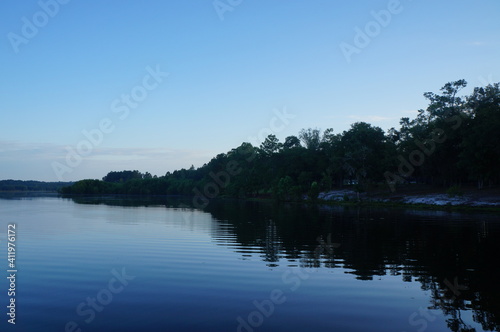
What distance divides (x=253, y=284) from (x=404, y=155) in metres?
76.7

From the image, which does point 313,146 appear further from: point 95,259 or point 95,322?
point 95,322

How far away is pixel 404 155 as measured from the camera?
85062mm

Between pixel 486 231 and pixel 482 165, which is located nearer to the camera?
pixel 486 231

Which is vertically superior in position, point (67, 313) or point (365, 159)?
point (365, 159)

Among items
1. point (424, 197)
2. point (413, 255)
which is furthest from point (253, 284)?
point (424, 197)

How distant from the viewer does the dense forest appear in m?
66.1

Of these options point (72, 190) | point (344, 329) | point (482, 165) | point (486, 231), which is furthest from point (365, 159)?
point (72, 190)

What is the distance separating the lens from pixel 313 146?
135 meters

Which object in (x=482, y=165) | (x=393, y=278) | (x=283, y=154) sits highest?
(x=283, y=154)

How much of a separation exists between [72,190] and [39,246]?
185m

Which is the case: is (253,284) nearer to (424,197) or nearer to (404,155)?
(424,197)

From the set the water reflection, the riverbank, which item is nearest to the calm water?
the water reflection

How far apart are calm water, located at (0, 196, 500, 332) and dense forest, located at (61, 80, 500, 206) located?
43.2 metres

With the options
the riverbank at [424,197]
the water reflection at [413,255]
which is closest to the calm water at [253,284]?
the water reflection at [413,255]
